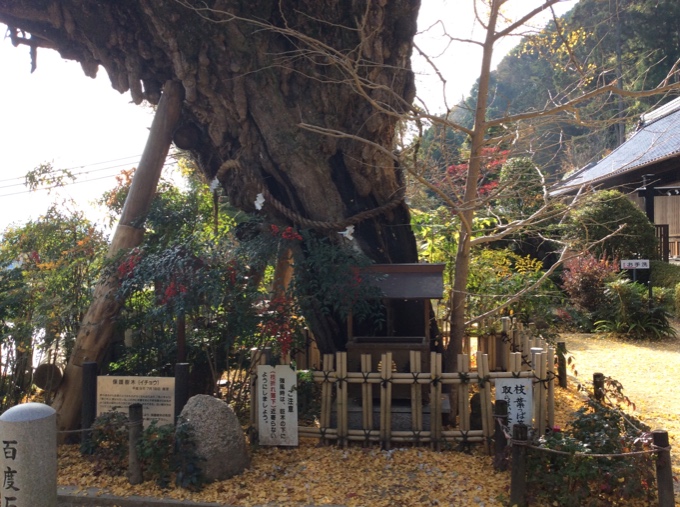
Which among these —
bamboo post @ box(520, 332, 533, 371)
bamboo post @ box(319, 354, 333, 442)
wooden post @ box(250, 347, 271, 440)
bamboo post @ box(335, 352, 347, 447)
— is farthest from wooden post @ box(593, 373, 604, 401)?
wooden post @ box(250, 347, 271, 440)

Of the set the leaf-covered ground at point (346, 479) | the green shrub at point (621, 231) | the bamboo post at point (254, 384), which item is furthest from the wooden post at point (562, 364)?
the green shrub at point (621, 231)

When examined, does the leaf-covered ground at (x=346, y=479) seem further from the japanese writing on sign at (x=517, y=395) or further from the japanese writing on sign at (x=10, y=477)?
the japanese writing on sign at (x=10, y=477)

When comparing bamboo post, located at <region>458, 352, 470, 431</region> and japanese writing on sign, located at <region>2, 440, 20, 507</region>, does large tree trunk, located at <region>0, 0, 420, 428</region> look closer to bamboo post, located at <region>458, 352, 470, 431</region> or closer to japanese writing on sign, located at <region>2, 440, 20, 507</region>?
bamboo post, located at <region>458, 352, 470, 431</region>

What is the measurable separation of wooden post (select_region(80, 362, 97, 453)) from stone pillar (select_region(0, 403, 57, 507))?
1226 mm

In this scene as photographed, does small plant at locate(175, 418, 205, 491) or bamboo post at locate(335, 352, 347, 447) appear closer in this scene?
small plant at locate(175, 418, 205, 491)

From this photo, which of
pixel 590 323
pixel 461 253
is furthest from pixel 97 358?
pixel 590 323

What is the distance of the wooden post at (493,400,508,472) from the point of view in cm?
468

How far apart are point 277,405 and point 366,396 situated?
0.80m

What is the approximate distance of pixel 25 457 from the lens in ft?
13.0

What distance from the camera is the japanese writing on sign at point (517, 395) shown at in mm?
5023

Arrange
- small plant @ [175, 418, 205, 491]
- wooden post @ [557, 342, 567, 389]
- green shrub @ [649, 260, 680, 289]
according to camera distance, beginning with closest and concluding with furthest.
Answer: small plant @ [175, 418, 205, 491] < wooden post @ [557, 342, 567, 389] < green shrub @ [649, 260, 680, 289]

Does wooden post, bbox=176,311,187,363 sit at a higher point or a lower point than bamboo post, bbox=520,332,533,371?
higher

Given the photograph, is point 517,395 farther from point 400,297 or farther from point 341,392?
point 341,392

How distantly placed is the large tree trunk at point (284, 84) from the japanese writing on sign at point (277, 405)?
1133 mm
